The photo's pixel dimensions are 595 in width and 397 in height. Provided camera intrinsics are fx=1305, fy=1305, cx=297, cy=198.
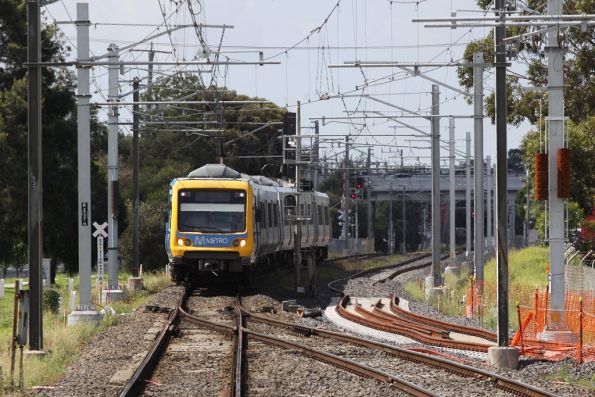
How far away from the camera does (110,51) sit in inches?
1192

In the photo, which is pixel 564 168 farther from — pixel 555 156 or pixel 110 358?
pixel 110 358

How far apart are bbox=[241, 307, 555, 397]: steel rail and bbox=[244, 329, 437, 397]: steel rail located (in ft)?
3.90

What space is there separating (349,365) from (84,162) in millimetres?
8754

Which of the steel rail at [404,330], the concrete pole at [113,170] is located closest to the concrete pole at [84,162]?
the steel rail at [404,330]

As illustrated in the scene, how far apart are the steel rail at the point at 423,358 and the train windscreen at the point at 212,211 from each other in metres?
7.42

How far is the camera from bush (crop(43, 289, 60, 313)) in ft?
98.6

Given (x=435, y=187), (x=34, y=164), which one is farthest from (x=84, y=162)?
(x=435, y=187)

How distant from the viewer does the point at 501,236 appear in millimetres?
18922

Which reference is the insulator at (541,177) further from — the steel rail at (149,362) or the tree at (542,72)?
the tree at (542,72)

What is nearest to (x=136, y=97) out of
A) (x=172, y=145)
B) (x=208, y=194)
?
(x=208, y=194)

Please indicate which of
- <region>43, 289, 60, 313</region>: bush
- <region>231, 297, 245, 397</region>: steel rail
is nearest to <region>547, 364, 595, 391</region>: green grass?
<region>231, 297, 245, 397</region>: steel rail

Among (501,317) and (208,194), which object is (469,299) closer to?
(208,194)

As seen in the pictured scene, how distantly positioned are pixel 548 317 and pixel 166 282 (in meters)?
22.4

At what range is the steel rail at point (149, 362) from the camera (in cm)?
1501
